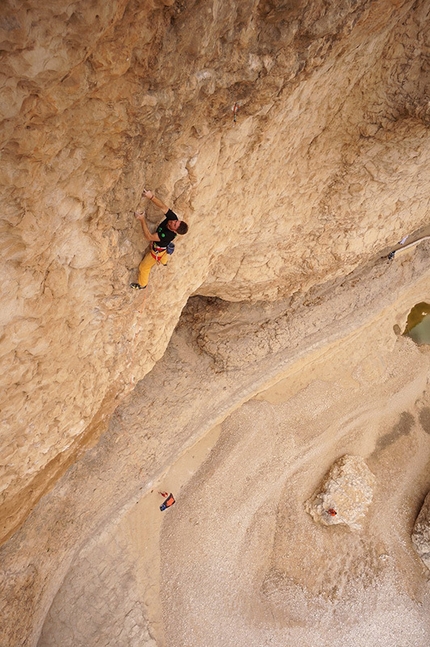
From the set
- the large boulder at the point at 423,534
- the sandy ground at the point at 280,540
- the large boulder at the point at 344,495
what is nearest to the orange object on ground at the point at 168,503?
the sandy ground at the point at 280,540

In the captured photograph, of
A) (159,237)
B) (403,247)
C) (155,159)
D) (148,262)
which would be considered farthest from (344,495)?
(155,159)

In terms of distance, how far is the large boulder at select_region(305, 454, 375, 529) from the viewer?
591 centimetres

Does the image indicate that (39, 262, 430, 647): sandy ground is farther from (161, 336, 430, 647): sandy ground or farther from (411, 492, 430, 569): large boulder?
(411, 492, 430, 569): large boulder

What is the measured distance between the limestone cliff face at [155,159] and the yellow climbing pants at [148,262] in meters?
0.11

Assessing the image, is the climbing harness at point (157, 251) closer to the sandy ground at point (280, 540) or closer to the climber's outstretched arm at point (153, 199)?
the climber's outstretched arm at point (153, 199)

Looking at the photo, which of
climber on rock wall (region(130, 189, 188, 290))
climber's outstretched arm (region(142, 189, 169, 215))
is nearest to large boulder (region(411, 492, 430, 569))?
climber on rock wall (region(130, 189, 188, 290))

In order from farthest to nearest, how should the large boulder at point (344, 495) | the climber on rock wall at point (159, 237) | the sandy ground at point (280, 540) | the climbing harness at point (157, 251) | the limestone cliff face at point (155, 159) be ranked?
the large boulder at point (344, 495)
the sandy ground at point (280, 540)
the climbing harness at point (157, 251)
the climber on rock wall at point (159, 237)
the limestone cliff face at point (155, 159)

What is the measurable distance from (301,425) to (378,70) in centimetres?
466

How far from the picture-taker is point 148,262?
3.57 meters

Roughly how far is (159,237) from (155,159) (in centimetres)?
59

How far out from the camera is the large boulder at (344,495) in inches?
233

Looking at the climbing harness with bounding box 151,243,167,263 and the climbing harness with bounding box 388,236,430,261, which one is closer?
the climbing harness with bounding box 151,243,167,263

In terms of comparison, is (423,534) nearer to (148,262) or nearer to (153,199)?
(148,262)

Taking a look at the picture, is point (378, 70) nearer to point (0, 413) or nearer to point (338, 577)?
point (0, 413)
